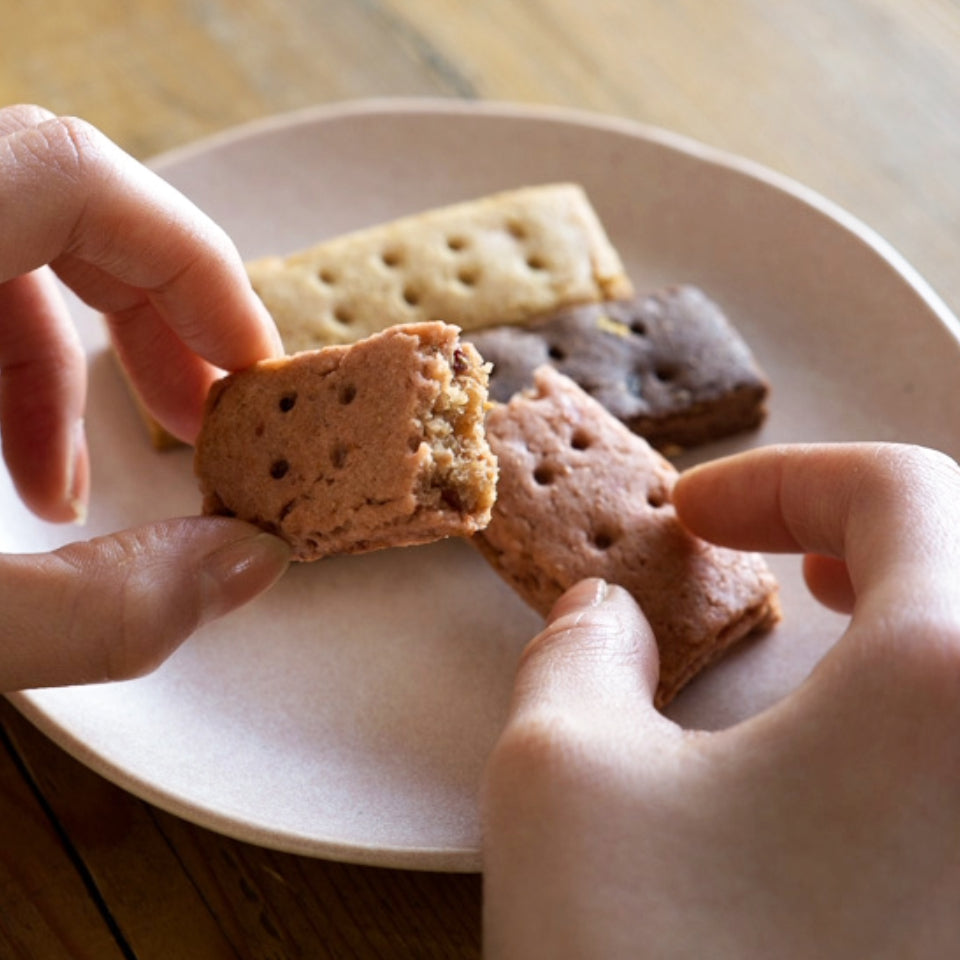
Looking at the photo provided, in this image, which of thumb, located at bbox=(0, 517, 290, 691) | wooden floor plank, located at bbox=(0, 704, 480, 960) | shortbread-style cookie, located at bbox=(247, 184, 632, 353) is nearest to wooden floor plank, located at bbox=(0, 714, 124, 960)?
wooden floor plank, located at bbox=(0, 704, 480, 960)

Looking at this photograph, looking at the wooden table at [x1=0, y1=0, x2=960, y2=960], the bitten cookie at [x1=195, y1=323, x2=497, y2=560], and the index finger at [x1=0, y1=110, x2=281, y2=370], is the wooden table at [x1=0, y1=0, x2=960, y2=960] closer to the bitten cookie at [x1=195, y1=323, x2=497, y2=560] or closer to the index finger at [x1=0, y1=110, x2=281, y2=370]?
the index finger at [x1=0, y1=110, x2=281, y2=370]

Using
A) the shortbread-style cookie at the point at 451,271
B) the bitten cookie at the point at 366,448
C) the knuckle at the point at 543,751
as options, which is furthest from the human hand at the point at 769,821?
the shortbread-style cookie at the point at 451,271

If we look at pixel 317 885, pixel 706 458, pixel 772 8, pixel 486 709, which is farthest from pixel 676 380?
pixel 772 8

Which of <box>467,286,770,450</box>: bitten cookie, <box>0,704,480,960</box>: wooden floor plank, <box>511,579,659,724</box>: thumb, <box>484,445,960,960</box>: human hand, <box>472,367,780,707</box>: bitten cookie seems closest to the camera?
<box>484,445,960,960</box>: human hand

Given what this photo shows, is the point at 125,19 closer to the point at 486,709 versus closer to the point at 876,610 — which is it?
the point at 486,709

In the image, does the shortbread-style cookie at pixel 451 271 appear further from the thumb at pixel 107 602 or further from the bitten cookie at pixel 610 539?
the thumb at pixel 107 602

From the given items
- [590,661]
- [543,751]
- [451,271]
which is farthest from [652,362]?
[543,751]

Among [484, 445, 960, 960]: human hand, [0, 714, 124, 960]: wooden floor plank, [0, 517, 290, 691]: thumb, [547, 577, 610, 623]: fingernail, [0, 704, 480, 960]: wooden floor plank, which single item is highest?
[484, 445, 960, 960]: human hand

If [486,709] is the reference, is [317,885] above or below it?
below
